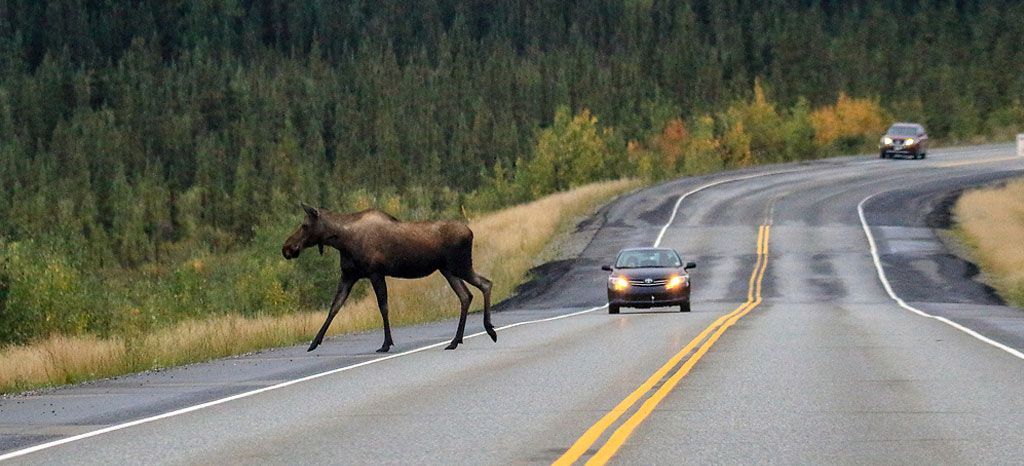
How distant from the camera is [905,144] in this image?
84.0m

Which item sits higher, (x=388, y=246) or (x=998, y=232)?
(x=388, y=246)

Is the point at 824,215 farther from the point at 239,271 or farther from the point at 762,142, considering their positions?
the point at 762,142

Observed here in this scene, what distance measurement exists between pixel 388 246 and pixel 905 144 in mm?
69584

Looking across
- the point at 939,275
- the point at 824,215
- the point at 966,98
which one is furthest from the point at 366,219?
the point at 966,98

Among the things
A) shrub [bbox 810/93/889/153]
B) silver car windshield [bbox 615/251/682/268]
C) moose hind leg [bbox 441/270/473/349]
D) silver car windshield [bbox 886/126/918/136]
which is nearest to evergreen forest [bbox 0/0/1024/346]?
shrub [bbox 810/93/889/153]

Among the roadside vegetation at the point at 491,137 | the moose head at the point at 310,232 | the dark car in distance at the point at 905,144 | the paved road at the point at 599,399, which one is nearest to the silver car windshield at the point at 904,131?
the dark car in distance at the point at 905,144

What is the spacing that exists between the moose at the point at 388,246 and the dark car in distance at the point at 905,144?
69.0 m

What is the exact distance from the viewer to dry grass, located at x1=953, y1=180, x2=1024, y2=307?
41812 mm

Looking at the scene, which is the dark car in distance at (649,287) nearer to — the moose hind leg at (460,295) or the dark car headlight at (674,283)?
the dark car headlight at (674,283)

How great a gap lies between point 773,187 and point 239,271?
107ft

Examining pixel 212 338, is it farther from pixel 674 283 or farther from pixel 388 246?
pixel 674 283

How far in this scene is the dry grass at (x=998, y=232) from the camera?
41.8 metres

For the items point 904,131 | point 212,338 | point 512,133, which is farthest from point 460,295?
point 512,133

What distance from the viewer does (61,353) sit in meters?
18.2
